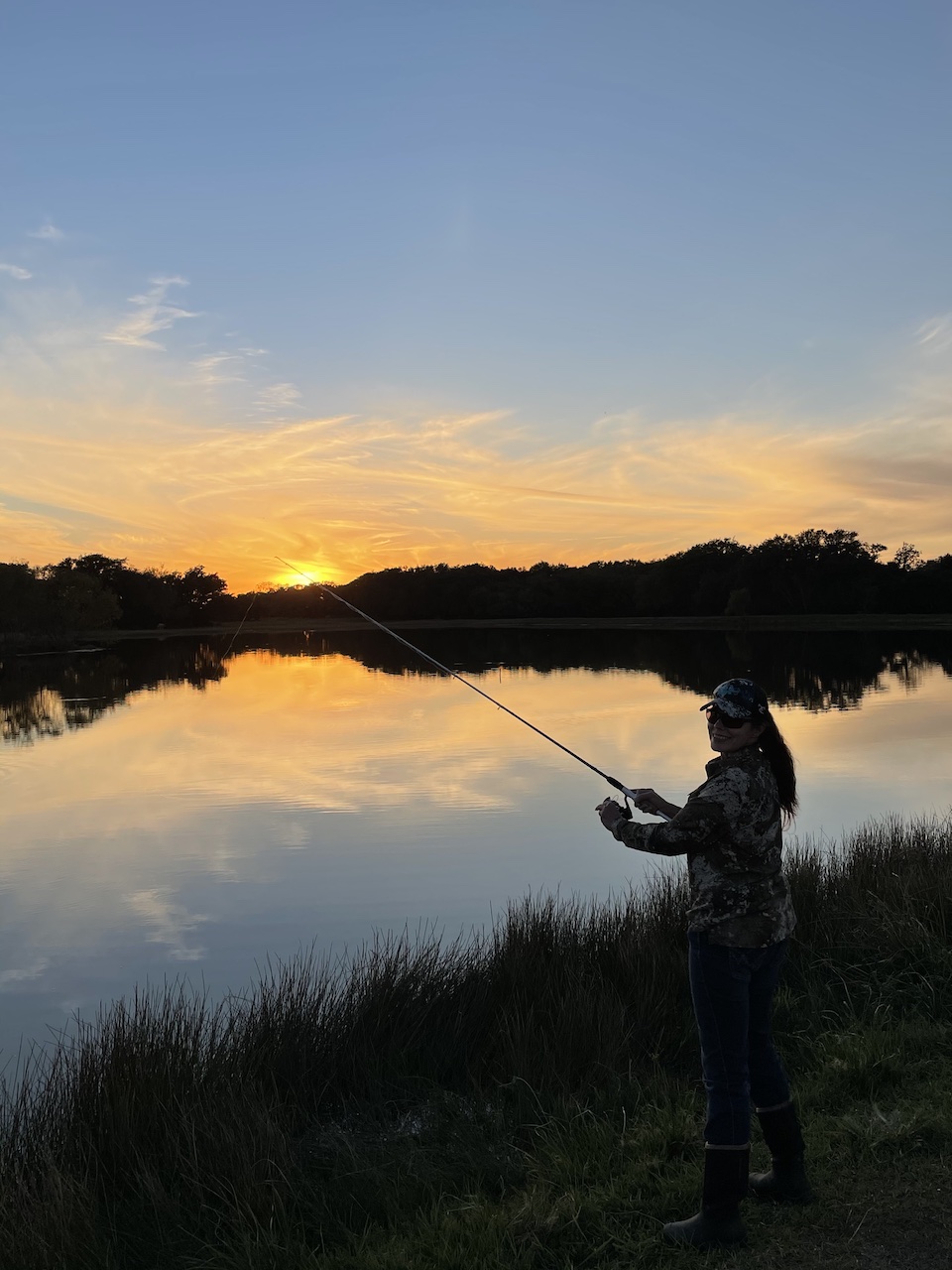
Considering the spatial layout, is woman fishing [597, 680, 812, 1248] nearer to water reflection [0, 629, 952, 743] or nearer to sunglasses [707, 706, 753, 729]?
sunglasses [707, 706, 753, 729]

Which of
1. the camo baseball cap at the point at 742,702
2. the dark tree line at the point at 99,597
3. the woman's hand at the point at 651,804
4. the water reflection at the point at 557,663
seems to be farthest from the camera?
the dark tree line at the point at 99,597

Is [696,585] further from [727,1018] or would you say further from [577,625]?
[727,1018]

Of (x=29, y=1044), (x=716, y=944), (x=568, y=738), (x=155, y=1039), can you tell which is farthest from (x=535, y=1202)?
(x=568, y=738)

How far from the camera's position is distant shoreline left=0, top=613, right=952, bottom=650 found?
85.1 metres

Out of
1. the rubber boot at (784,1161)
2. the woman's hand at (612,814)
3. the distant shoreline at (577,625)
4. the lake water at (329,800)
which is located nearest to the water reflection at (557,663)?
the lake water at (329,800)

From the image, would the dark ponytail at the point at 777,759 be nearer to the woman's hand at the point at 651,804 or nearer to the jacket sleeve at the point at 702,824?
the jacket sleeve at the point at 702,824

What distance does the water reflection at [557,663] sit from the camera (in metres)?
32.6

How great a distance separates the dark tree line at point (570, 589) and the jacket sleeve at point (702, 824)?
74926mm

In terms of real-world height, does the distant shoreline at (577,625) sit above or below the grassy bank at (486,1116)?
above

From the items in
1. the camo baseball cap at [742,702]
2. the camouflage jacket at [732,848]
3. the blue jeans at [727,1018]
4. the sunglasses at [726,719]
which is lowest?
the blue jeans at [727,1018]

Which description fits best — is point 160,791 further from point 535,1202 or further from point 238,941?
point 535,1202

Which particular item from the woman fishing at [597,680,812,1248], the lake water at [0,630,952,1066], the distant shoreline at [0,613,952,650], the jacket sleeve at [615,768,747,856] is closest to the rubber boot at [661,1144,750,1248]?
the woman fishing at [597,680,812,1248]

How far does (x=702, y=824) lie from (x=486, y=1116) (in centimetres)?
233

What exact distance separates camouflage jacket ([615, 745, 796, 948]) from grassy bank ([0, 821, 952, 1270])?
1080 millimetres
